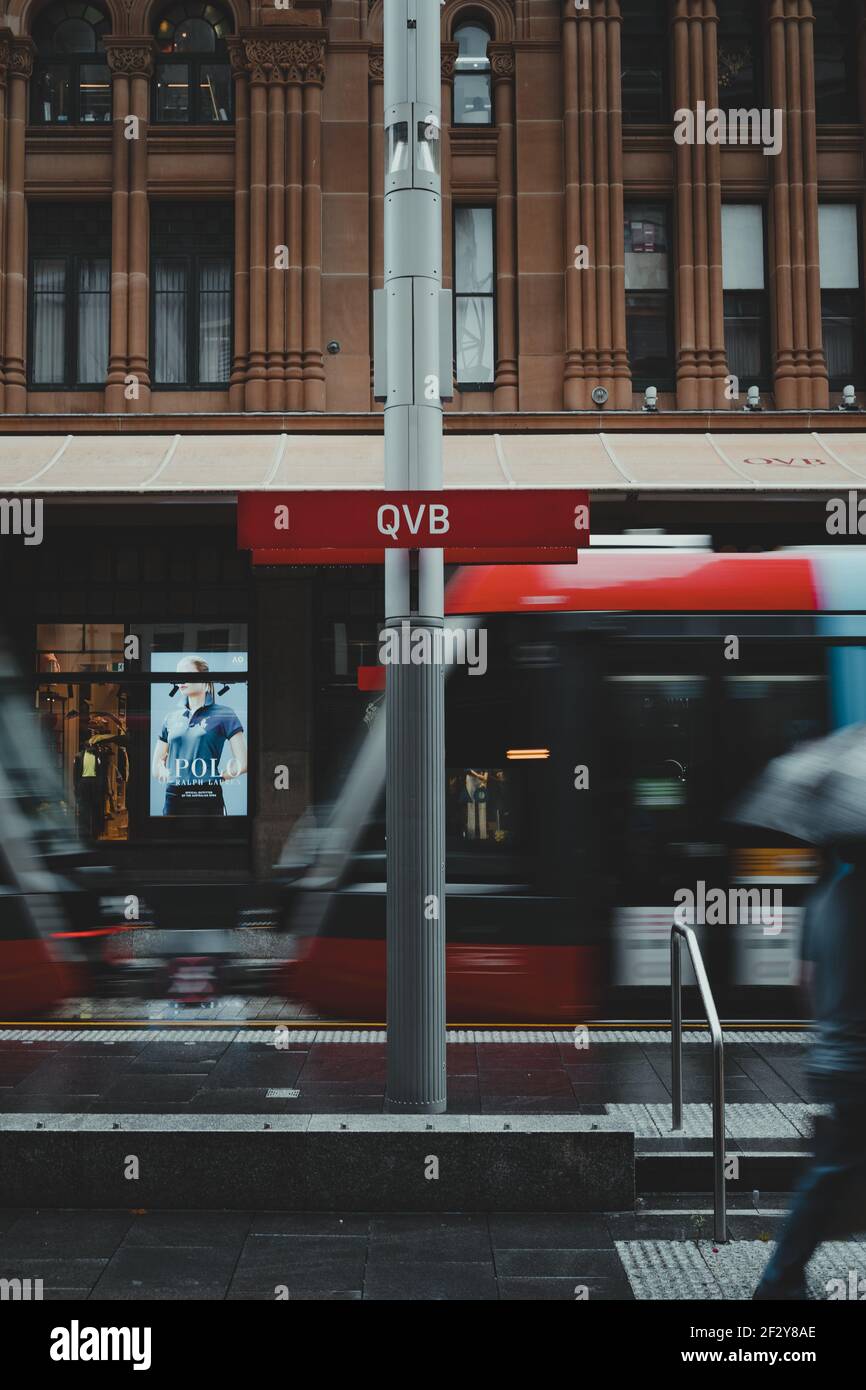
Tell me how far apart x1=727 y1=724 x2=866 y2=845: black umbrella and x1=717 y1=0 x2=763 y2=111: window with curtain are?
15591 millimetres

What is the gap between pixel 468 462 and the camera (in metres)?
14.7

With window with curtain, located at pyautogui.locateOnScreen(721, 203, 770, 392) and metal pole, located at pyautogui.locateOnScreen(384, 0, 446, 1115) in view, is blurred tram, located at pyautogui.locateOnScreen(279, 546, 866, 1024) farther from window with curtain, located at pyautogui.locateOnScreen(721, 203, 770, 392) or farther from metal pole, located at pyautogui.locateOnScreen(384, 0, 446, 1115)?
window with curtain, located at pyautogui.locateOnScreen(721, 203, 770, 392)

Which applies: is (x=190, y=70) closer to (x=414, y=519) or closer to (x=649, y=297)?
(x=649, y=297)

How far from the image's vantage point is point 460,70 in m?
16.7

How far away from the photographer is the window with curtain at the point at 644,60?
1673 cm

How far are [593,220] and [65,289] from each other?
7.21m

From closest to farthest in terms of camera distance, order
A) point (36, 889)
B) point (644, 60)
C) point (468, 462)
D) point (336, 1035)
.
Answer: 1. point (336, 1035)
2. point (36, 889)
3. point (468, 462)
4. point (644, 60)

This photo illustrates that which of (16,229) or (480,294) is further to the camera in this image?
(480,294)

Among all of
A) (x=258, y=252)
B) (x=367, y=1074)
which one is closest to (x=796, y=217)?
(x=258, y=252)

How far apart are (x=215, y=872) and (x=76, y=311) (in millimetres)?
7877
